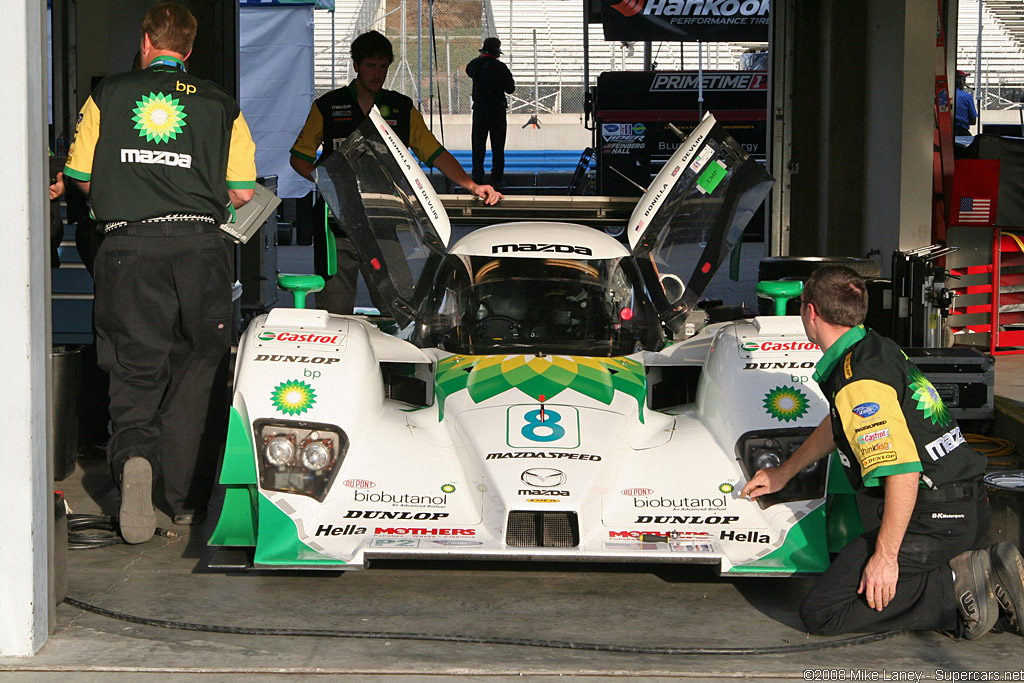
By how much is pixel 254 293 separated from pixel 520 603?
702 cm

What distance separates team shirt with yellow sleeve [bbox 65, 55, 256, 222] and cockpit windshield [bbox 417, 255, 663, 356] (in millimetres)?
1216

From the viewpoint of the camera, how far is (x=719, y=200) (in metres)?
6.32

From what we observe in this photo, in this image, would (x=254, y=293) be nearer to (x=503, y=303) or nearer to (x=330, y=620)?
(x=503, y=303)

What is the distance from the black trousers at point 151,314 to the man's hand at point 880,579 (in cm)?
271

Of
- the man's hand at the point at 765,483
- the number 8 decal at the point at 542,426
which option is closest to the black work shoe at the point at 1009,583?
the man's hand at the point at 765,483

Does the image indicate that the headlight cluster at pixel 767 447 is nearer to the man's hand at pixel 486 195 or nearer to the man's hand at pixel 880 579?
the man's hand at pixel 880 579

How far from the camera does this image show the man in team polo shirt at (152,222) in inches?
191

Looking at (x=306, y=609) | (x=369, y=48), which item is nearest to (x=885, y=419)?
(x=306, y=609)

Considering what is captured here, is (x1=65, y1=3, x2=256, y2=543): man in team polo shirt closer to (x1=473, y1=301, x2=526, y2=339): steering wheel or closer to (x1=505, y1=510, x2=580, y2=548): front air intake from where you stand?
(x1=473, y1=301, x2=526, y2=339): steering wheel

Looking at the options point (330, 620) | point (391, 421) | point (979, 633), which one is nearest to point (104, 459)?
point (391, 421)

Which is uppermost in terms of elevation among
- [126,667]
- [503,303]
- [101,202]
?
[101,202]

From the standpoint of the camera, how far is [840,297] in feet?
13.1

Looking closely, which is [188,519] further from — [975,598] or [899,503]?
[975,598]

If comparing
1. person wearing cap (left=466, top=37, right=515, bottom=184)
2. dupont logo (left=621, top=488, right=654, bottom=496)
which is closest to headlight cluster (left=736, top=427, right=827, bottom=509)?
dupont logo (left=621, top=488, right=654, bottom=496)
